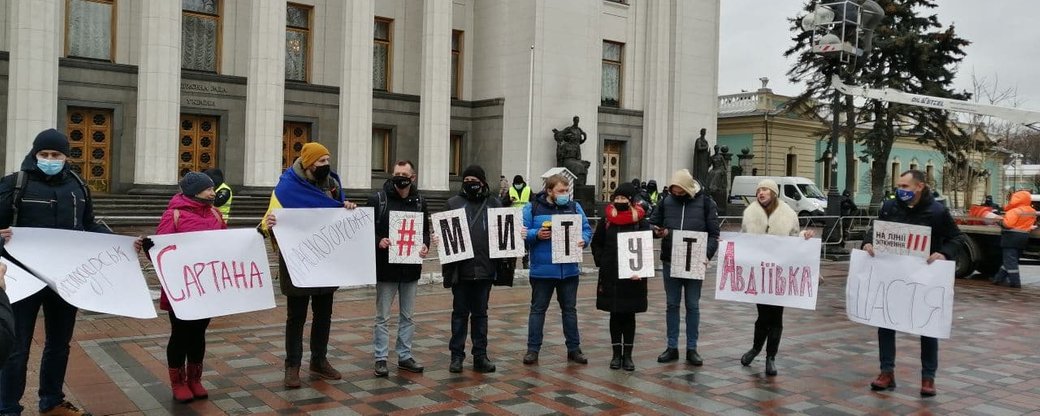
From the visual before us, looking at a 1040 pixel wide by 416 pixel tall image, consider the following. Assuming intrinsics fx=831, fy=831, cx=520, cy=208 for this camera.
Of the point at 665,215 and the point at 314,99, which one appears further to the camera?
the point at 314,99

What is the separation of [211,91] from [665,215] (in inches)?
885

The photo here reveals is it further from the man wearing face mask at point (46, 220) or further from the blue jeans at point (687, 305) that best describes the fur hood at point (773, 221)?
the man wearing face mask at point (46, 220)

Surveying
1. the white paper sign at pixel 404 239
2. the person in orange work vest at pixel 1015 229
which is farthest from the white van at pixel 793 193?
the white paper sign at pixel 404 239

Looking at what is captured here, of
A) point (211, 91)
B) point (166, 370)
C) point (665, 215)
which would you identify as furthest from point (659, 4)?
point (166, 370)

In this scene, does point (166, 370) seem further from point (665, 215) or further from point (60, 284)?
point (665, 215)

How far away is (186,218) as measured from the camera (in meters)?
6.75

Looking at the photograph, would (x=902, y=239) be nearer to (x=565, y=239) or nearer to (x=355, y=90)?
(x=565, y=239)

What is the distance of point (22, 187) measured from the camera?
5.76 metres

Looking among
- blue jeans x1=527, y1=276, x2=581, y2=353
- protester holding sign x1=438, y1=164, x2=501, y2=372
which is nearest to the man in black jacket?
protester holding sign x1=438, y1=164, x2=501, y2=372

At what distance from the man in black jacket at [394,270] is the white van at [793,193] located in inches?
1298

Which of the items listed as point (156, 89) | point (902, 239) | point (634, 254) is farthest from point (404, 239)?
point (156, 89)

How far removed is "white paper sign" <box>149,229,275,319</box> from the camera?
653cm

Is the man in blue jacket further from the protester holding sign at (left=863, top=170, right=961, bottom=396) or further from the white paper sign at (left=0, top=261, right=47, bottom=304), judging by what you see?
the white paper sign at (left=0, top=261, right=47, bottom=304)

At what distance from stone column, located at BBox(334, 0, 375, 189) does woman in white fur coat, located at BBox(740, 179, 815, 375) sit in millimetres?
21739
